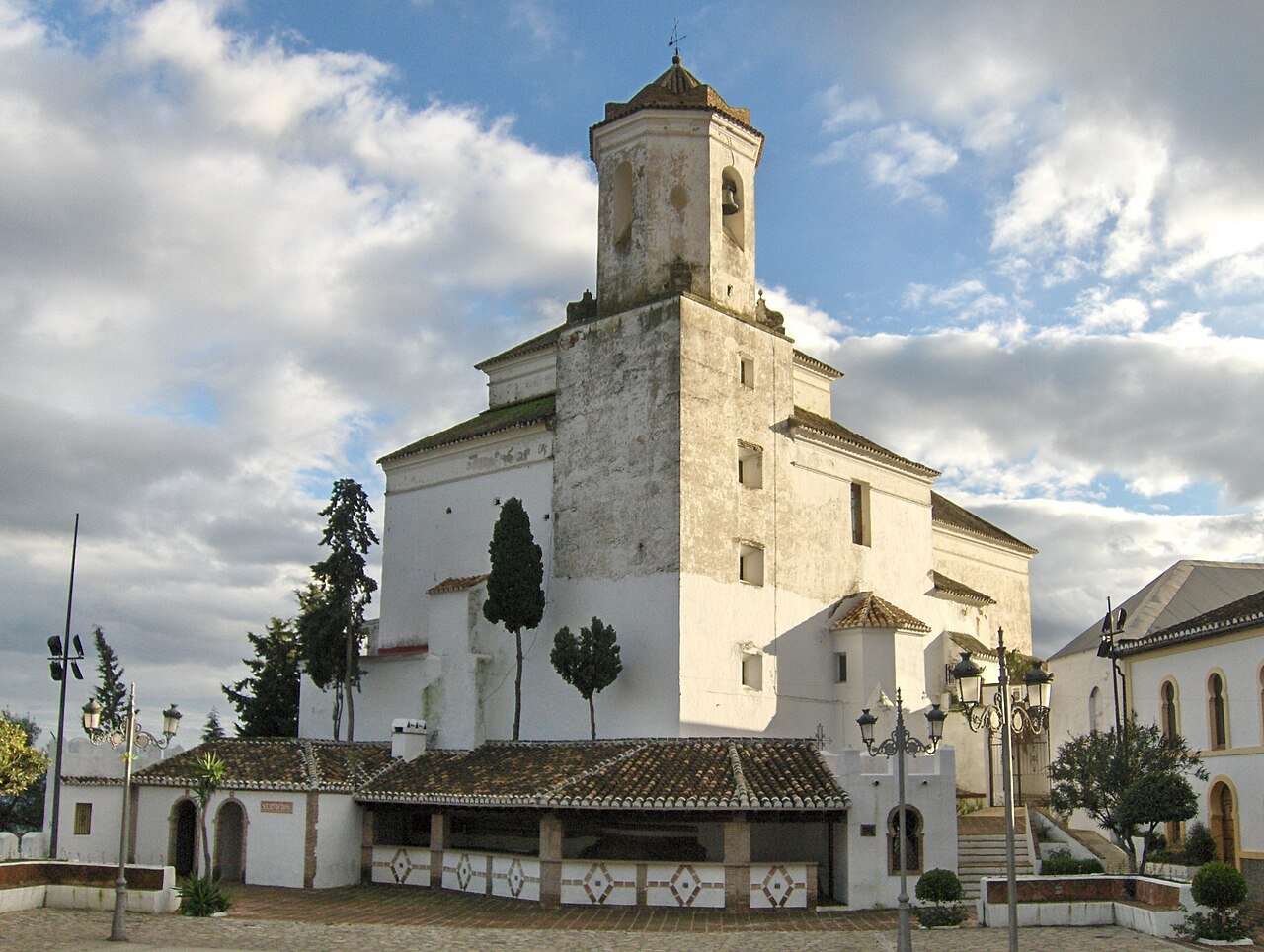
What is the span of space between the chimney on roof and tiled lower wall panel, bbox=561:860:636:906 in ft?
23.5

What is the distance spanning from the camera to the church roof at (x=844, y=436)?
109ft

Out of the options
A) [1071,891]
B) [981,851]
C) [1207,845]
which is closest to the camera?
[1071,891]

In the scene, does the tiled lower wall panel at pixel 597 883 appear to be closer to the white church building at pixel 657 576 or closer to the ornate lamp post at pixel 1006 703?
the white church building at pixel 657 576

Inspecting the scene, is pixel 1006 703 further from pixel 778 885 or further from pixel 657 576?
pixel 657 576

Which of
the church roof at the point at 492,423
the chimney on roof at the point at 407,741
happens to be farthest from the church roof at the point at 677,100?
the chimney on roof at the point at 407,741

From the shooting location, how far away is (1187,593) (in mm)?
34719

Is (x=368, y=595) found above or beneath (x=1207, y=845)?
above

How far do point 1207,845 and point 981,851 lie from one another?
4.39 m

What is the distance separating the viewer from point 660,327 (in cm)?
3105

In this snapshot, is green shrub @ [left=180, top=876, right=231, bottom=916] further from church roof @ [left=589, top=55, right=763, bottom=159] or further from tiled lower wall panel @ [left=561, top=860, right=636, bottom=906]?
church roof @ [left=589, top=55, right=763, bottom=159]

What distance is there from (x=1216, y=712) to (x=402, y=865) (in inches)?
670

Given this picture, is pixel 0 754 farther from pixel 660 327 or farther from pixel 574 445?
pixel 660 327

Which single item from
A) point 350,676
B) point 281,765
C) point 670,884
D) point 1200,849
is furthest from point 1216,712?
point 350,676

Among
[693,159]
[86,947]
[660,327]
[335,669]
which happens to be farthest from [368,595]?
[86,947]
